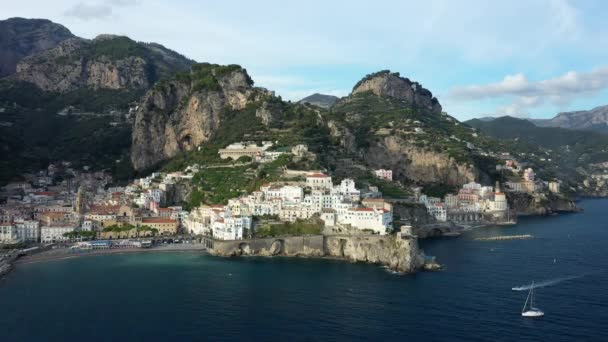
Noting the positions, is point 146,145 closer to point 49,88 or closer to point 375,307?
point 49,88

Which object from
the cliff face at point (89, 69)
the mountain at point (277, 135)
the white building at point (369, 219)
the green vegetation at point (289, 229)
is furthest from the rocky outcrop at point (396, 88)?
the green vegetation at point (289, 229)

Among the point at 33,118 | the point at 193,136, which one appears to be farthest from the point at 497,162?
the point at 33,118

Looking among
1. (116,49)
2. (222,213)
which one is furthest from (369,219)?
(116,49)

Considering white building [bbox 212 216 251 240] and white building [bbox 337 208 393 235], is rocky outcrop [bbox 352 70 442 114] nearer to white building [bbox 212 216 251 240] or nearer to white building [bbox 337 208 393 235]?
white building [bbox 337 208 393 235]

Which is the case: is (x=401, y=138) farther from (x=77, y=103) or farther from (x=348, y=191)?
(x=77, y=103)

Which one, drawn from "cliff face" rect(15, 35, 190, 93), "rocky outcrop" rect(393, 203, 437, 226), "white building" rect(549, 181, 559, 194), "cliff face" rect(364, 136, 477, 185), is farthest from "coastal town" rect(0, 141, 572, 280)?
"cliff face" rect(15, 35, 190, 93)

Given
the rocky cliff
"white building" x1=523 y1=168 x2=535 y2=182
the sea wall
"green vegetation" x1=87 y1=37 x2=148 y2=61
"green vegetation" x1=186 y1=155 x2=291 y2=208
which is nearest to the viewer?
the sea wall

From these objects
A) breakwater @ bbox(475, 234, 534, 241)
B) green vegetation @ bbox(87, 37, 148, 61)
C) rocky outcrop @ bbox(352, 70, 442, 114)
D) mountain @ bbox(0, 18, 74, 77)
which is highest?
mountain @ bbox(0, 18, 74, 77)
